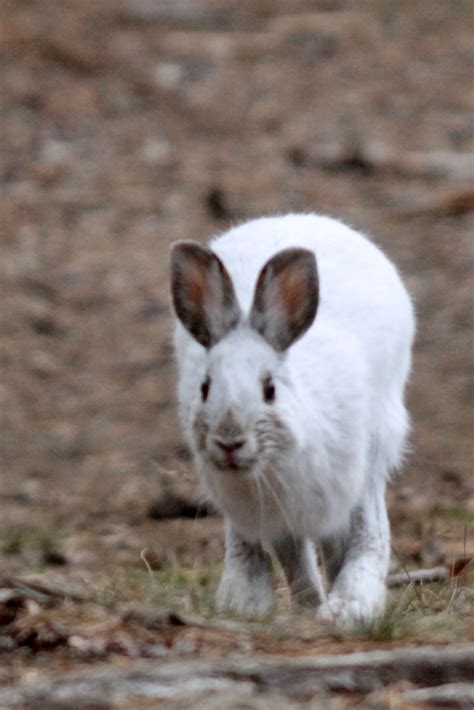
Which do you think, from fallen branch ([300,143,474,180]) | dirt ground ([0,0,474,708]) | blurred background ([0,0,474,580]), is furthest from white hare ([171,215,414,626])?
fallen branch ([300,143,474,180])

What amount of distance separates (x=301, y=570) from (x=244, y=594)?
38 cm

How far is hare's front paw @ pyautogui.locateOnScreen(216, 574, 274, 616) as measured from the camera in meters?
6.02

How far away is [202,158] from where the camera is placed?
13242 millimetres

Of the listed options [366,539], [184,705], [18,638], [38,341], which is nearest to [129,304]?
[38,341]

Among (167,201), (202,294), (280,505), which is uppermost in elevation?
(202,294)

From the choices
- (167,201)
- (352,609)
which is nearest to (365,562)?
(352,609)

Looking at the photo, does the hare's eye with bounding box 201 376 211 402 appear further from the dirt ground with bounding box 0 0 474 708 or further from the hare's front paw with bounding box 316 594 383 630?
the dirt ground with bounding box 0 0 474 708

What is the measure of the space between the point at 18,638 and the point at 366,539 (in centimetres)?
194

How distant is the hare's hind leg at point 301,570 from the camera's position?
6402 millimetres

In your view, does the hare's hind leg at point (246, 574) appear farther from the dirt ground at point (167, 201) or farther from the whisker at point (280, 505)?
the dirt ground at point (167, 201)

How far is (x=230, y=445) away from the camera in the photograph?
5512 mm

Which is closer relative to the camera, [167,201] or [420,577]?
[420,577]

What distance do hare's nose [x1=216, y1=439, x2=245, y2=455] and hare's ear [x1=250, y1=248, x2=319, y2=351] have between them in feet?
1.82

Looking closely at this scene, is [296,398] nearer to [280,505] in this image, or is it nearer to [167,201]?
[280,505]
